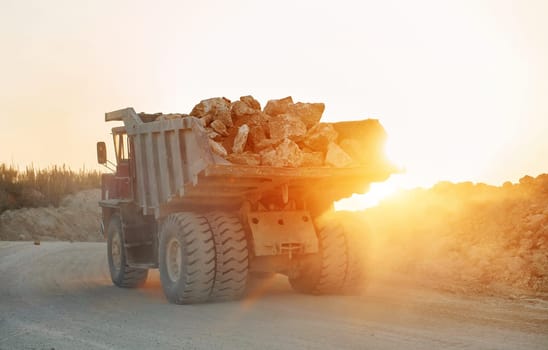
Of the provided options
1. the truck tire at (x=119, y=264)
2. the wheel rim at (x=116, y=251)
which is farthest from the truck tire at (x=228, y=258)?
the wheel rim at (x=116, y=251)

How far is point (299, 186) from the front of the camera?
35.8ft

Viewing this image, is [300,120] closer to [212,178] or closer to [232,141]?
[232,141]

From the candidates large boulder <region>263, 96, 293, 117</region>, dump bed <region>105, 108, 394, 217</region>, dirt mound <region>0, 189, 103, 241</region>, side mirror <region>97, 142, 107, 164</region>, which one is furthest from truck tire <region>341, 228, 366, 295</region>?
dirt mound <region>0, 189, 103, 241</region>

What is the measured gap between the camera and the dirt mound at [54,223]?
1109 inches

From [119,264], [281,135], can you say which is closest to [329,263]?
[281,135]

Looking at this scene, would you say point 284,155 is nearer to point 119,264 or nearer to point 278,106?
point 278,106

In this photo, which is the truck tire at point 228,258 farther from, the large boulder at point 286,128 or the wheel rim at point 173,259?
the large boulder at point 286,128

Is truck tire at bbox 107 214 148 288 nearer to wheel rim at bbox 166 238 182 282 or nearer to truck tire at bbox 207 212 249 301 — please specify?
wheel rim at bbox 166 238 182 282

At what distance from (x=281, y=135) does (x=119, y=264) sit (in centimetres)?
447

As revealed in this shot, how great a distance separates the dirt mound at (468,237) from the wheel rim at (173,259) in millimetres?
2622

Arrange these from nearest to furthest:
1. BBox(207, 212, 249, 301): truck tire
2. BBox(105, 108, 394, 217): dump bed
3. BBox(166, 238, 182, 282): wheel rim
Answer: BBox(105, 108, 394, 217): dump bed < BBox(207, 212, 249, 301): truck tire < BBox(166, 238, 182, 282): wheel rim

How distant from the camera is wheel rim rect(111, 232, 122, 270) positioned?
1326 centimetres

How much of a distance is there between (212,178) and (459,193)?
1128 centimetres

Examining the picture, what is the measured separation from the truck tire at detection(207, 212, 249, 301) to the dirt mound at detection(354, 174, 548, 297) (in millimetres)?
1874
